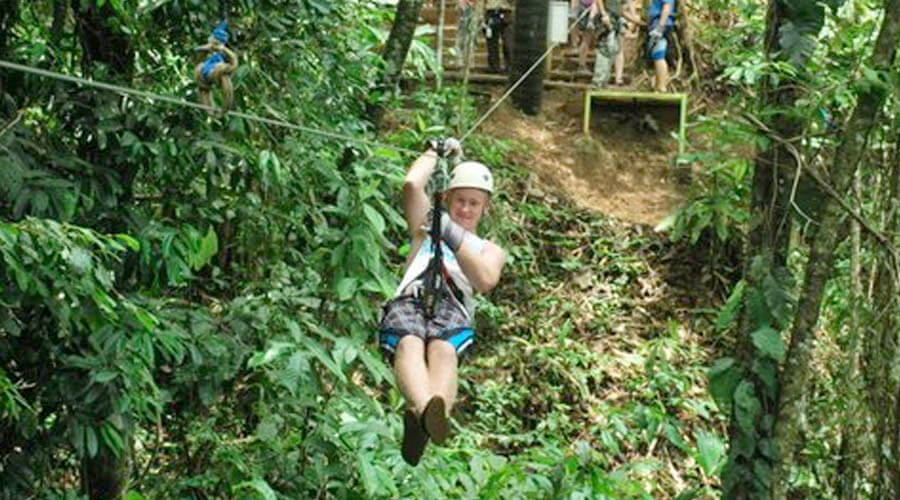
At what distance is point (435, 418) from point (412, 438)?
0.54 ft

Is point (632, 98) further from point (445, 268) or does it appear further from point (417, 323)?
point (417, 323)

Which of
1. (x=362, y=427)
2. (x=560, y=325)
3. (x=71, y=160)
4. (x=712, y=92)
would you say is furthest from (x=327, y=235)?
(x=712, y=92)

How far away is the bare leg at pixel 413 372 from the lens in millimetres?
4277

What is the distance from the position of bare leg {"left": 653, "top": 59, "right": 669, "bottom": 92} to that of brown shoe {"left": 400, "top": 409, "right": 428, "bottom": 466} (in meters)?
7.37

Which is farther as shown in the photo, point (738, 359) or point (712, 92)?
point (712, 92)

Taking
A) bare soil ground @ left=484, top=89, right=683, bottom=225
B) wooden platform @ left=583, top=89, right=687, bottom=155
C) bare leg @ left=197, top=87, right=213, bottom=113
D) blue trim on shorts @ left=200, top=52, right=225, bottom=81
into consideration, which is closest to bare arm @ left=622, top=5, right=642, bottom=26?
wooden platform @ left=583, top=89, right=687, bottom=155

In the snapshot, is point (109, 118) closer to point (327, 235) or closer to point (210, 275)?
point (327, 235)

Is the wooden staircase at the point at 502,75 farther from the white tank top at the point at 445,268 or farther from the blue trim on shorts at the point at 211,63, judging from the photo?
the blue trim on shorts at the point at 211,63

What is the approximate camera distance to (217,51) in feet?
13.5

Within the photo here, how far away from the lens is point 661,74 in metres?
11.1

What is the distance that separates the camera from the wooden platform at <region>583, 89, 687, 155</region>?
1082cm

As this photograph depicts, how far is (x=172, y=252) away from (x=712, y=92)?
8.03 meters

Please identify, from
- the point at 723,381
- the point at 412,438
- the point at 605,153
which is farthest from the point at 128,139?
the point at 605,153

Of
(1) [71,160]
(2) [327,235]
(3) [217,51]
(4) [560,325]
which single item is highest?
(3) [217,51]
